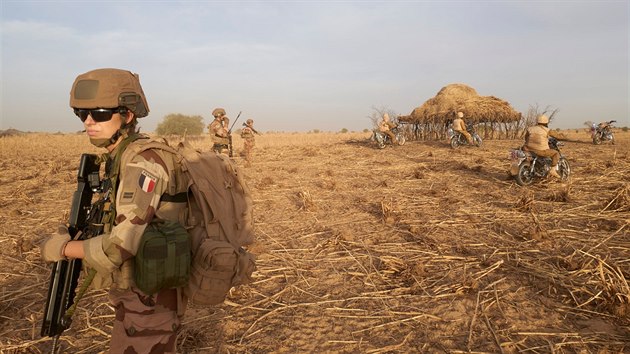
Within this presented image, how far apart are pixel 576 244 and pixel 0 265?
25.9ft

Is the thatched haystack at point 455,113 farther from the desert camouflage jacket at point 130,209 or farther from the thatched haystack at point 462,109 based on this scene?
the desert camouflage jacket at point 130,209

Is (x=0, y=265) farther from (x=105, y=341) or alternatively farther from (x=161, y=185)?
(x=161, y=185)

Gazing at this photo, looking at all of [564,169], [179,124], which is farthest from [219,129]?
[179,124]

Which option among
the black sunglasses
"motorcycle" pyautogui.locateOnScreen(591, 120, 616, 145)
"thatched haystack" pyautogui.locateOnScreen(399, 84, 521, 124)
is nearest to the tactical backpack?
the black sunglasses

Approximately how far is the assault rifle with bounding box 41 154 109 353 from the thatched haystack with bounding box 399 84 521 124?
2369 cm

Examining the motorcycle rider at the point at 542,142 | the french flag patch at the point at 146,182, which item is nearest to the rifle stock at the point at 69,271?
the french flag patch at the point at 146,182

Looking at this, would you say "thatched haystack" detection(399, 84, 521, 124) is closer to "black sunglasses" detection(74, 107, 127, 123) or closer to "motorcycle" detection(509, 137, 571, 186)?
"motorcycle" detection(509, 137, 571, 186)

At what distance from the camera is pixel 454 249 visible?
17.3 feet

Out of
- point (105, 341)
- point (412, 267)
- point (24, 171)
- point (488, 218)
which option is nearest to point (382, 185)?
point (488, 218)

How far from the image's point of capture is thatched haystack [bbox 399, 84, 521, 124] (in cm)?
2379

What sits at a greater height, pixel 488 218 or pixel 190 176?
pixel 190 176

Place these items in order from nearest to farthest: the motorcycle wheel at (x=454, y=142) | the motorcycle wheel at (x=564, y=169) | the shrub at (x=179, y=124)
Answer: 1. the motorcycle wheel at (x=564, y=169)
2. the motorcycle wheel at (x=454, y=142)
3. the shrub at (x=179, y=124)

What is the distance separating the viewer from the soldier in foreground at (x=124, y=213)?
1728 mm

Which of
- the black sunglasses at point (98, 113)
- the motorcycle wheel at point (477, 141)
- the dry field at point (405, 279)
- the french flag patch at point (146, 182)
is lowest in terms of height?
the dry field at point (405, 279)
